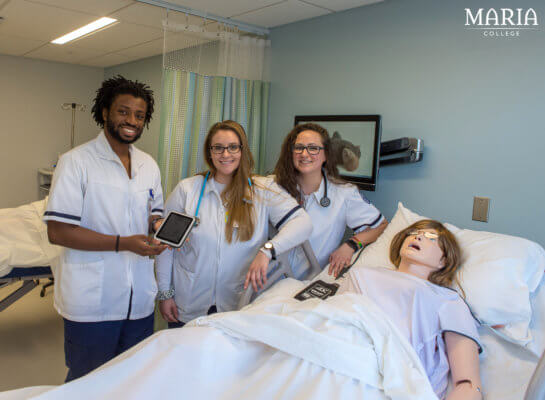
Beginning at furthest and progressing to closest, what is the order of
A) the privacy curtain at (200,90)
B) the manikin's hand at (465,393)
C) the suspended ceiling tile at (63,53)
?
the suspended ceiling tile at (63,53)
the privacy curtain at (200,90)
the manikin's hand at (465,393)

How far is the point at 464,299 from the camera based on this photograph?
1.62m

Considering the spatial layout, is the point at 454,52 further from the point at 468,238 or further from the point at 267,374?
the point at 267,374

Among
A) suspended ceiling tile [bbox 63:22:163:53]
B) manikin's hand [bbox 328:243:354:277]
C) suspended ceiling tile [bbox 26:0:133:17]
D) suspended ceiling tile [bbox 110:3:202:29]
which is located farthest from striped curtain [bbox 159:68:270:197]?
manikin's hand [bbox 328:243:354:277]

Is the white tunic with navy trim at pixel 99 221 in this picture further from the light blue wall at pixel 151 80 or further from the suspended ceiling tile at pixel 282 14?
the light blue wall at pixel 151 80

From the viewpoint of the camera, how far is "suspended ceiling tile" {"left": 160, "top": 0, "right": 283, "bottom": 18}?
97.8 inches

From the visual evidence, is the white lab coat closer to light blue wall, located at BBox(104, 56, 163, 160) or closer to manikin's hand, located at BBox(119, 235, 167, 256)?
manikin's hand, located at BBox(119, 235, 167, 256)

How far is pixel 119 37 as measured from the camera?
3.81 metres

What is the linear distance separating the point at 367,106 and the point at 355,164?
1.17 feet

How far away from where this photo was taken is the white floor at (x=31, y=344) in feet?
7.69

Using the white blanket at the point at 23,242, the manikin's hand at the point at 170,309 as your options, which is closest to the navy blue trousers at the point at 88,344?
the manikin's hand at the point at 170,309

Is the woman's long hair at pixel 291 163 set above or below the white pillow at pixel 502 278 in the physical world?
above

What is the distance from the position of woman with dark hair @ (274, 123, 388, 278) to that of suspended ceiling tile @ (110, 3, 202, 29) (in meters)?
1.19

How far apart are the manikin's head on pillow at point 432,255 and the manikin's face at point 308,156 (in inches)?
22.0

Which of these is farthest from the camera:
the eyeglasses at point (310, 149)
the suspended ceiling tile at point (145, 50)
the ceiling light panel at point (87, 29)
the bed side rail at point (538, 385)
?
the suspended ceiling tile at point (145, 50)
